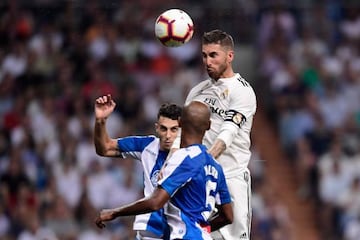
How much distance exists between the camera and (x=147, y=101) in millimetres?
20031

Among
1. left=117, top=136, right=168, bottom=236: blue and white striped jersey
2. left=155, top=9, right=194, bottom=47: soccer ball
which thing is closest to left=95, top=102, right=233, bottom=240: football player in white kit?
left=117, top=136, right=168, bottom=236: blue and white striped jersey

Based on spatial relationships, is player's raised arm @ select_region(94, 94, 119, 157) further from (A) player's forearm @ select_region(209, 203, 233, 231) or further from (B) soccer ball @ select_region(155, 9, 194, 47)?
(A) player's forearm @ select_region(209, 203, 233, 231)

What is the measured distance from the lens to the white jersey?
10.9m

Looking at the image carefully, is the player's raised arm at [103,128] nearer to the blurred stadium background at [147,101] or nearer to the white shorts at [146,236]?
the white shorts at [146,236]

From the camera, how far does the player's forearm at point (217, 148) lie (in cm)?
1041

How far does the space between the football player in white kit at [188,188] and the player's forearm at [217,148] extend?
3.10ft

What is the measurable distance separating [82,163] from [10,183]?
3.90ft

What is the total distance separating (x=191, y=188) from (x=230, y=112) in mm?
1760

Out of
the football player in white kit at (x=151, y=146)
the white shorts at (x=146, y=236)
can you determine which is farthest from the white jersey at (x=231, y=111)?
the white shorts at (x=146, y=236)

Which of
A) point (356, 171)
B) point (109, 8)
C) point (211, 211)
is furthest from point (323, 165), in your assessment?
point (211, 211)

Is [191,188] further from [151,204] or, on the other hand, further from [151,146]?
[151,146]

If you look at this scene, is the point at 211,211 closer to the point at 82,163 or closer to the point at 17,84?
the point at 82,163

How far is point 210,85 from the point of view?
11070 millimetres

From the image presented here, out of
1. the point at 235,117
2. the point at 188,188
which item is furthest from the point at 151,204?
the point at 235,117
